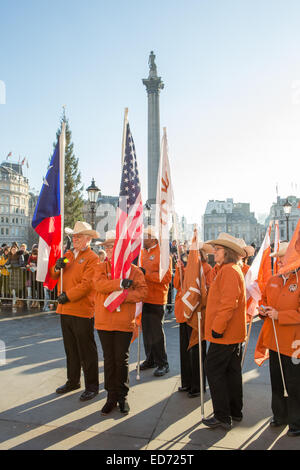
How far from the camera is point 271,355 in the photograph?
4.25 metres

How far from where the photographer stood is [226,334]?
410 cm

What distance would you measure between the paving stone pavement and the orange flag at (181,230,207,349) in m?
0.95

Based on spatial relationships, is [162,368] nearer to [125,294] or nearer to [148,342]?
[148,342]

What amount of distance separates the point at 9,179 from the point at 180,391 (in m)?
97.3

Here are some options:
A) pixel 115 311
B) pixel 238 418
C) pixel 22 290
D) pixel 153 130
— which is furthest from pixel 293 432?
pixel 153 130

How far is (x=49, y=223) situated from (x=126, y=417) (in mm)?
2865

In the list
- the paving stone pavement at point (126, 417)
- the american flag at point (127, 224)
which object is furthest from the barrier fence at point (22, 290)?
the american flag at point (127, 224)

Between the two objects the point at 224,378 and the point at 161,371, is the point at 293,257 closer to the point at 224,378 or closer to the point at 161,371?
the point at 224,378

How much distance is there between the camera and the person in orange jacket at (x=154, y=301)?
588 cm

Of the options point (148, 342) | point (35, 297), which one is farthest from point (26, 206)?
point (148, 342)

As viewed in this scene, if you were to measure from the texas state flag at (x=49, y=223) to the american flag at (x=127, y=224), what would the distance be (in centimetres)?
106

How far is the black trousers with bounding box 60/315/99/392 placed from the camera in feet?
16.5

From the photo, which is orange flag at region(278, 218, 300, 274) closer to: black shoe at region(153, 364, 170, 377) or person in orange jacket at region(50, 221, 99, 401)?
person in orange jacket at region(50, 221, 99, 401)

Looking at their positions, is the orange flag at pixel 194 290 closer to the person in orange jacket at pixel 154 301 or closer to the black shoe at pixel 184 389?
the black shoe at pixel 184 389
